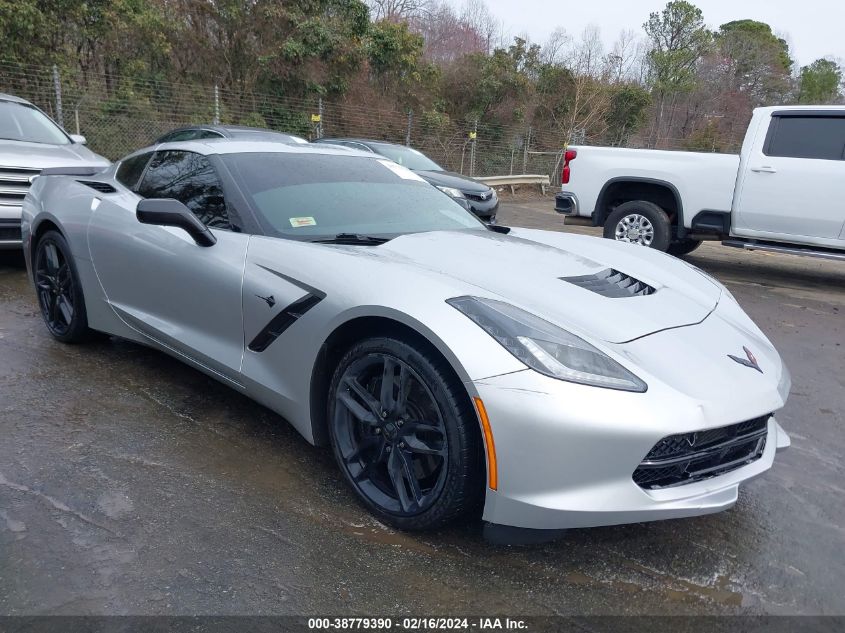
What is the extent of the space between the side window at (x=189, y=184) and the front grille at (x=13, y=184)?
3.02 meters

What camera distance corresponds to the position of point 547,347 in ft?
6.84

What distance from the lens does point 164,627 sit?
187 centimetres

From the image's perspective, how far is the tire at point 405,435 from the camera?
6.90ft

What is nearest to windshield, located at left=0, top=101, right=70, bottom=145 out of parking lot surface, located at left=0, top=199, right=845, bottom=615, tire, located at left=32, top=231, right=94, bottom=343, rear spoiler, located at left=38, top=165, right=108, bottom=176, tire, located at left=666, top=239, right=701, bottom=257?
rear spoiler, located at left=38, top=165, right=108, bottom=176

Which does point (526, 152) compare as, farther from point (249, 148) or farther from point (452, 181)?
point (249, 148)

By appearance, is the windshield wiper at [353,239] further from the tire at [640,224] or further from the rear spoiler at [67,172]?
the tire at [640,224]

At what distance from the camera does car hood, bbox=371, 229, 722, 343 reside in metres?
2.32

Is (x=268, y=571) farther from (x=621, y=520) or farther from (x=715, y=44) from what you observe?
(x=715, y=44)

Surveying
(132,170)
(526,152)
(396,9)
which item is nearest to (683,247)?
(132,170)

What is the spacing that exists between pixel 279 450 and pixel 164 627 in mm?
1100

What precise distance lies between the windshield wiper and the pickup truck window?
5814 millimetres

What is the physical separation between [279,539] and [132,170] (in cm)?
265

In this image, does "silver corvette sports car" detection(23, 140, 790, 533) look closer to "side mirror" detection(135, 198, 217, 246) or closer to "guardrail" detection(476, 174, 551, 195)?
"side mirror" detection(135, 198, 217, 246)

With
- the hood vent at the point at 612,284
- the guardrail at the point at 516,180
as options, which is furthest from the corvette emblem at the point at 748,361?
the guardrail at the point at 516,180
